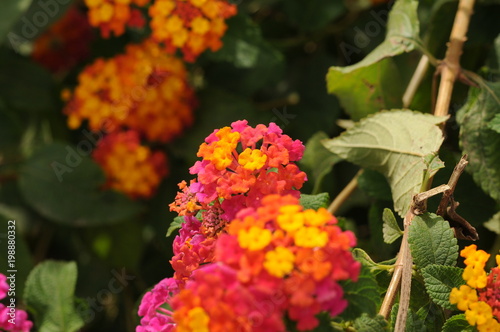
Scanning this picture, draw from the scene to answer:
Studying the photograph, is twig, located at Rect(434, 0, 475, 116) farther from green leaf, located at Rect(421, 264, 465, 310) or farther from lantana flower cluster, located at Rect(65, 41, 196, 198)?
lantana flower cluster, located at Rect(65, 41, 196, 198)

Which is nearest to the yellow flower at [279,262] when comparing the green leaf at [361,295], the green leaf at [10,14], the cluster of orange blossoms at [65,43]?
the green leaf at [361,295]

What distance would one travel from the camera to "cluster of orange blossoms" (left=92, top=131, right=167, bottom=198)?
4.63ft

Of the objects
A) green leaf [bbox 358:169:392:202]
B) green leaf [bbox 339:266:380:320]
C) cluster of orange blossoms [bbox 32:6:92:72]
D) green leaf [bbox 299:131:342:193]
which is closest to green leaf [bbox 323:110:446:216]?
green leaf [bbox 358:169:392:202]

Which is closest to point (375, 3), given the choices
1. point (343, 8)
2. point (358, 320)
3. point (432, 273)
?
point (343, 8)

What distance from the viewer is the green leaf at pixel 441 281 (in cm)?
73

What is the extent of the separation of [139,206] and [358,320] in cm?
91

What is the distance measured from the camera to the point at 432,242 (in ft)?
2.48

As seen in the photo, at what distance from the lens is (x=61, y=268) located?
106cm

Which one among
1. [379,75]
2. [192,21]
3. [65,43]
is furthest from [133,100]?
[379,75]

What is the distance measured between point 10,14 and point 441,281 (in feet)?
3.63

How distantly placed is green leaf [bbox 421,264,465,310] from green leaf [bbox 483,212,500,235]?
329 millimetres

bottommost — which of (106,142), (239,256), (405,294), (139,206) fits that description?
(139,206)

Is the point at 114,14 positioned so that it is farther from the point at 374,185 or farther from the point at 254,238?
the point at 254,238

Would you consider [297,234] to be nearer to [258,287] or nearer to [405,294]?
[258,287]
